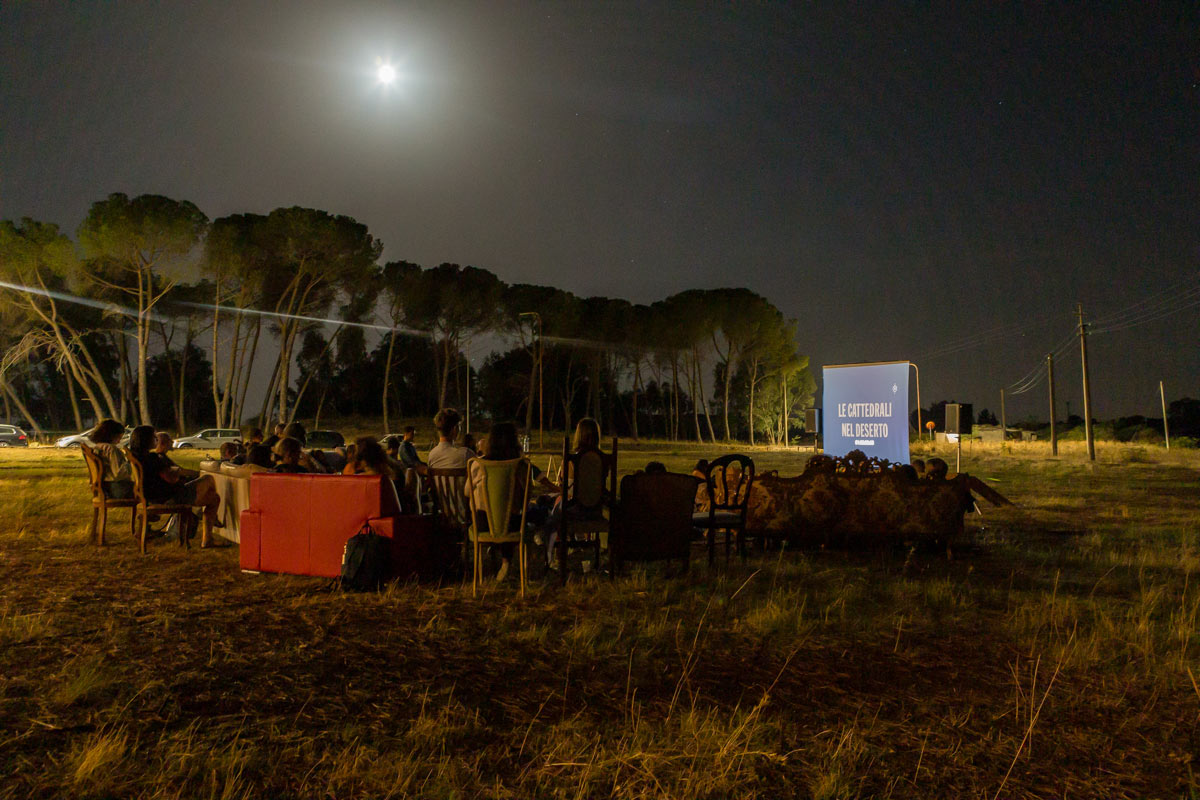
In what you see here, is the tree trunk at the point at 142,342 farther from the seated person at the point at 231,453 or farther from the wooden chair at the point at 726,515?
Result: the wooden chair at the point at 726,515

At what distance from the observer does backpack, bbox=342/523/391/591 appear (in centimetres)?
544

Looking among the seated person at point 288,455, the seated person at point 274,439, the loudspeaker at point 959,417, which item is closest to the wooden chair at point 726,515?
the seated person at point 288,455

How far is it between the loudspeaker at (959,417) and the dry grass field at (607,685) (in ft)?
27.2

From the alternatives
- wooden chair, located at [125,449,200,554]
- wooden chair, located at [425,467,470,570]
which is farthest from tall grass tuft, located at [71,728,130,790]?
wooden chair, located at [125,449,200,554]

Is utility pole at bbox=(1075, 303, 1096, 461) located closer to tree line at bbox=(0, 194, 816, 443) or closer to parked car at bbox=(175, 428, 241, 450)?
tree line at bbox=(0, 194, 816, 443)

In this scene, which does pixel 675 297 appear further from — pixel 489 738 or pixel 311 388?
pixel 489 738

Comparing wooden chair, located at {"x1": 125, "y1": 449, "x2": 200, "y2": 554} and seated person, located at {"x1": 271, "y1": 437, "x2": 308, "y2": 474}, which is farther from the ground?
seated person, located at {"x1": 271, "y1": 437, "x2": 308, "y2": 474}

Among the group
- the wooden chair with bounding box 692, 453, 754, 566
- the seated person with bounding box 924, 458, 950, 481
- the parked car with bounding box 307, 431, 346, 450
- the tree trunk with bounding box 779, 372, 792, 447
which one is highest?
the tree trunk with bounding box 779, 372, 792, 447

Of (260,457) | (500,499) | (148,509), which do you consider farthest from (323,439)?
(500,499)

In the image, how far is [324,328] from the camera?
37.1 meters

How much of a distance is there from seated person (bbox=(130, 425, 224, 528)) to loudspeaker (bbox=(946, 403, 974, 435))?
12.3 m

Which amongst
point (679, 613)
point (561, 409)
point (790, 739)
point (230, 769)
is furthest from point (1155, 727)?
point (561, 409)

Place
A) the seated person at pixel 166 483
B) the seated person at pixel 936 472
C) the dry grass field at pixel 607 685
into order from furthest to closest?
the seated person at pixel 936 472 → the seated person at pixel 166 483 → the dry grass field at pixel 607 685

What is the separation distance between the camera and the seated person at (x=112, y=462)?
7527 millimetres
